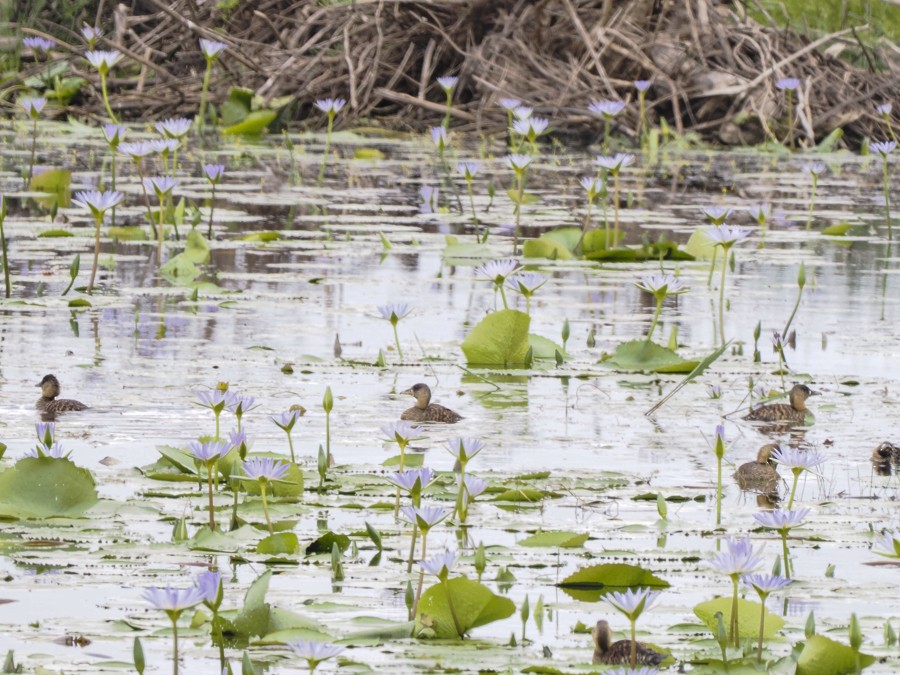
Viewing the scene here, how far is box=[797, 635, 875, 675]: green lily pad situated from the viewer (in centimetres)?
218

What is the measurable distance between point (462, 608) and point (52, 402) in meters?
1.71

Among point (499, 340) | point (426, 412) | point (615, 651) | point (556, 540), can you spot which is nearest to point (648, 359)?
point (499, 340)

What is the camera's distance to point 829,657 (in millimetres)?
2184

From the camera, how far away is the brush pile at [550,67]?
42.7ft

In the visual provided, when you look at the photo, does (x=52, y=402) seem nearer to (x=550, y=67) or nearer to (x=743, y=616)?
(x=743, y=616)

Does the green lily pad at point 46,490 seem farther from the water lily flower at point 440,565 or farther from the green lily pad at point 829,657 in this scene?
the green lily pad at point 829,657

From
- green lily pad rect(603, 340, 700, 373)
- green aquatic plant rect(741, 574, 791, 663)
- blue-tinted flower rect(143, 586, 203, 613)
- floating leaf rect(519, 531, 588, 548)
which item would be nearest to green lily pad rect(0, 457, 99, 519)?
floating leaf rect(519, 531, 588, 548)

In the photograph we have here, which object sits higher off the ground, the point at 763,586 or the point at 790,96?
the point at 790,96

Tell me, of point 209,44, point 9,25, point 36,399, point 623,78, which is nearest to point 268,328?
point 36,399

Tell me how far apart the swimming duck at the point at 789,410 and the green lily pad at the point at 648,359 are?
474mm

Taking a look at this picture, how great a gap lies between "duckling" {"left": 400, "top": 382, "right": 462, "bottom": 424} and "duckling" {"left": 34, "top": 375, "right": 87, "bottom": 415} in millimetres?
738

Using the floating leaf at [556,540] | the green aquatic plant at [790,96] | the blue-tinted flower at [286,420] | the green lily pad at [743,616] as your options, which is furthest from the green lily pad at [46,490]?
the green aquatic plant at [790,96]

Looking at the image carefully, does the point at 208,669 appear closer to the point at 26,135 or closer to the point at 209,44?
the point at 209,44

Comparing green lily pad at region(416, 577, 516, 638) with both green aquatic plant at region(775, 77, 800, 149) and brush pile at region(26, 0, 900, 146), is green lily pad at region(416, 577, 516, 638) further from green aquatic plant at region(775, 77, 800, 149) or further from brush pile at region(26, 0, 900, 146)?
brush pile at region(26, 0, 900, 146)
